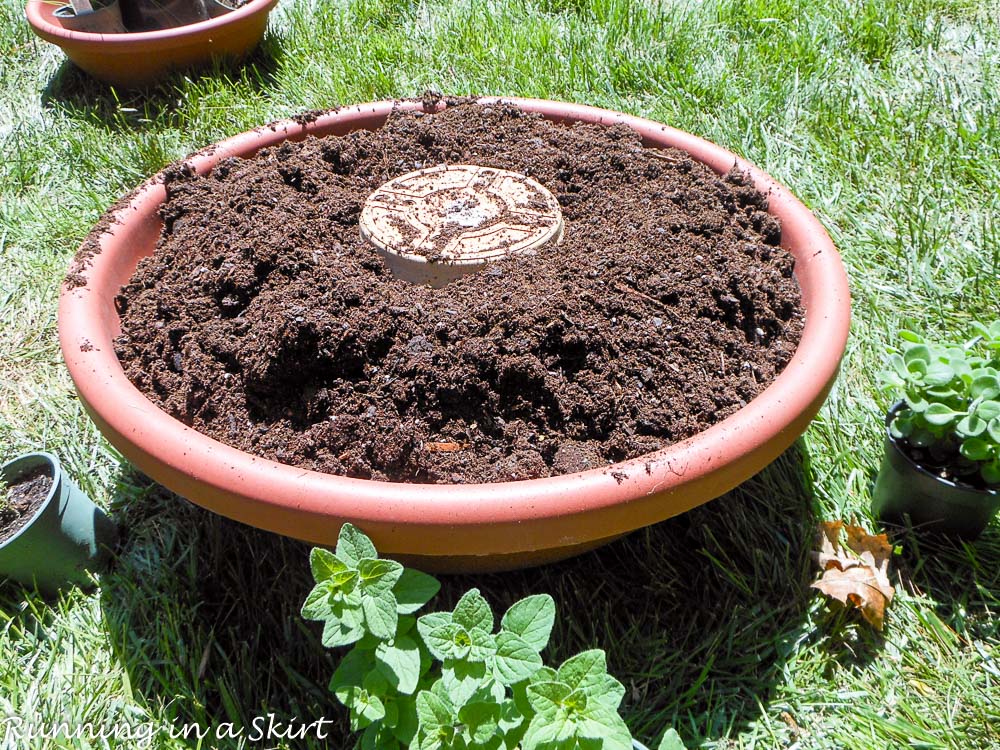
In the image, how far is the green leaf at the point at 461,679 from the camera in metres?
1.20

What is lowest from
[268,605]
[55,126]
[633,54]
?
[268,605]

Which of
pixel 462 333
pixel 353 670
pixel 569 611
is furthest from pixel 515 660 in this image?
pixel 462 333

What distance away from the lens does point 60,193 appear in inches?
118

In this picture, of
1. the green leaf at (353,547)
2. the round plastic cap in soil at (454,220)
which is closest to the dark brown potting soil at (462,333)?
the round plastic cap in soil at (454,220)

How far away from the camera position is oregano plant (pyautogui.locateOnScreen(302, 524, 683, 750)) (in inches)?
46.7

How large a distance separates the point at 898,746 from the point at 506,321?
107 centimetres

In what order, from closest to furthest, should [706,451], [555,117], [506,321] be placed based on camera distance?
[706,451], [506,321], [555,117]

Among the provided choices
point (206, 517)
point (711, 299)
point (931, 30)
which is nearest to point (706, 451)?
point (711, 299)

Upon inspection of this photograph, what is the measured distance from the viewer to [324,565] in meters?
1.30

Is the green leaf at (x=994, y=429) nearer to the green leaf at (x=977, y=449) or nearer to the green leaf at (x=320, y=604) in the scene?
the green leaf at (x=977, y=449)

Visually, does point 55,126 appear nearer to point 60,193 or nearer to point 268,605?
point 60,193

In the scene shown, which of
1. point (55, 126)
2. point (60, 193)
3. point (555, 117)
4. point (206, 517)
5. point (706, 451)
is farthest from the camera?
point (55, 126)

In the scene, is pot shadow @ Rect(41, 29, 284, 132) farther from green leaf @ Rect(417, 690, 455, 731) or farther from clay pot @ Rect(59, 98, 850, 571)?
green leaf @ Rect(417, 690, 455, 731)

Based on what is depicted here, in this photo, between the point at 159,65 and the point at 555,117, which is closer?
the point at 555,117
